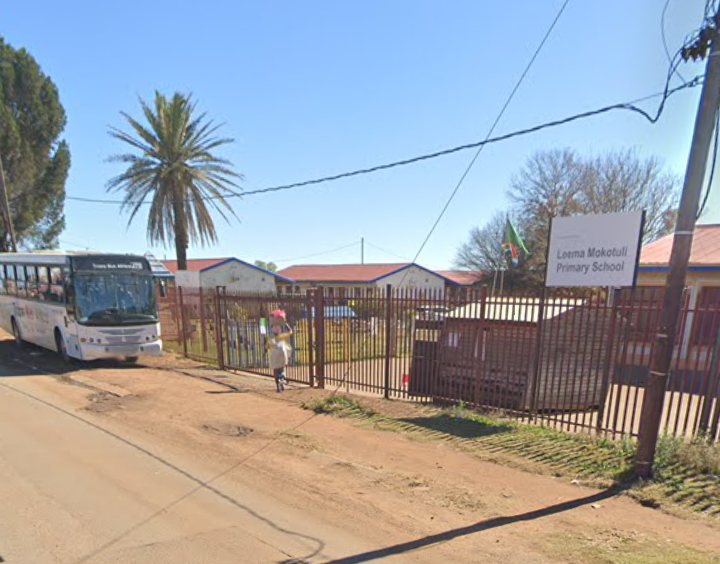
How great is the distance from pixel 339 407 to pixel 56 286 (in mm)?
9228

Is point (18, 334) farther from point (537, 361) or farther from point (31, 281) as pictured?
point (537, 361)

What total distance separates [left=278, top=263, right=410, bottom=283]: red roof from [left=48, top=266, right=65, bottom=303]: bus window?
31086 millimetres

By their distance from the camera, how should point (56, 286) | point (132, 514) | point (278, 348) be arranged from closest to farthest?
1. point (132, 514)
2. point (278, 348)
3. point (56, 286)

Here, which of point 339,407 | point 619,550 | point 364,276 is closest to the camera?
point 619,550

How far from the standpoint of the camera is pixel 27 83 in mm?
25906

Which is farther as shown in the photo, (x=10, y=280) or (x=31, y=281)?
(x=10, y=280)

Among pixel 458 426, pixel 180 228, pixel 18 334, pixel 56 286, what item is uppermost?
pixel 180 228

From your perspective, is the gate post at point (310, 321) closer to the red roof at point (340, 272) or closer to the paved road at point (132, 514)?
the paved road at point (132, 514)

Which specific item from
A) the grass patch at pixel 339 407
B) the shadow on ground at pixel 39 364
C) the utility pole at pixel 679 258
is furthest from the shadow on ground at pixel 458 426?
the shadow on ground at pixel 39 364

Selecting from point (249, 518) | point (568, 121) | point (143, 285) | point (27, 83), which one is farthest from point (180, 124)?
point (249, 518)

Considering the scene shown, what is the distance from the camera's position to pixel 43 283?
40.8 feet

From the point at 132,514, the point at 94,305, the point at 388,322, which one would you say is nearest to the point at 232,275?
the point at 94,305

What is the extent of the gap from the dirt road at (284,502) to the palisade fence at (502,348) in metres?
1.97

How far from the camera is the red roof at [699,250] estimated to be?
44.7 ft
